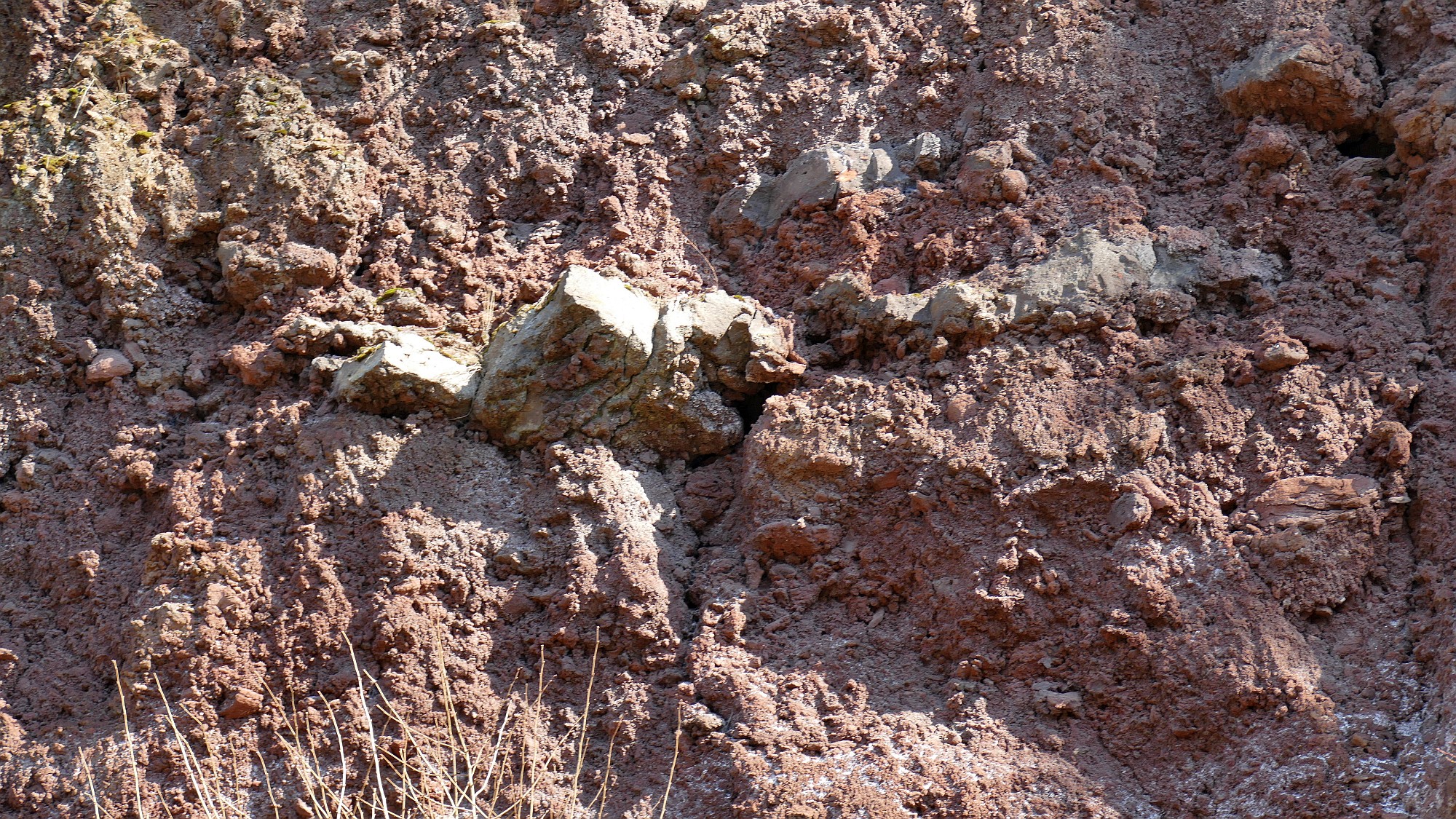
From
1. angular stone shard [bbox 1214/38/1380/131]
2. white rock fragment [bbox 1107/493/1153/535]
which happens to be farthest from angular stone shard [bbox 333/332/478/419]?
angular stone shard [bbox 1214/38/1380/131]

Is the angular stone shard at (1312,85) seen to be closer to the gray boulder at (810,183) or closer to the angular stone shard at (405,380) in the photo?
the gray boulder at (810,183)

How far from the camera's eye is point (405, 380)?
3.83m

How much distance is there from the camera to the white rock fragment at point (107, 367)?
13.3 ft

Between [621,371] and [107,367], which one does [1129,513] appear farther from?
[107,367]

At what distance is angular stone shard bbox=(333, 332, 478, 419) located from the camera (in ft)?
12.6

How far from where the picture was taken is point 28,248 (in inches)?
167

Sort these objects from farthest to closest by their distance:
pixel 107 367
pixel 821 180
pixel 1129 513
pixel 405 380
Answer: pixel 821 180, pixel 107 367, pixel 405 380, pixel 1129 513

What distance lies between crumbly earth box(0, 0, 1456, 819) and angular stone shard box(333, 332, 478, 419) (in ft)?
0.19

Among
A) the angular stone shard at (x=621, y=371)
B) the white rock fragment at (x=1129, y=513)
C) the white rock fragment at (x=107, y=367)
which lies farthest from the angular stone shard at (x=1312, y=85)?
the white rock fragment at (x=107, y=367)

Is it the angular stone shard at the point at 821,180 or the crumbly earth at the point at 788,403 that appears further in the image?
the angular stone shard at the point at 821,180

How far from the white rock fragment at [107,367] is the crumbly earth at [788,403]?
0.6 inches

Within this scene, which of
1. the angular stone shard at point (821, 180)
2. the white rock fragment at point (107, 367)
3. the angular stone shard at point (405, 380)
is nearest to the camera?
the angular stone shard at point (405, 380)

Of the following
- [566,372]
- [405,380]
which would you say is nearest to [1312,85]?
[566,372]

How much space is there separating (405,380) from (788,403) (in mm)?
1282
